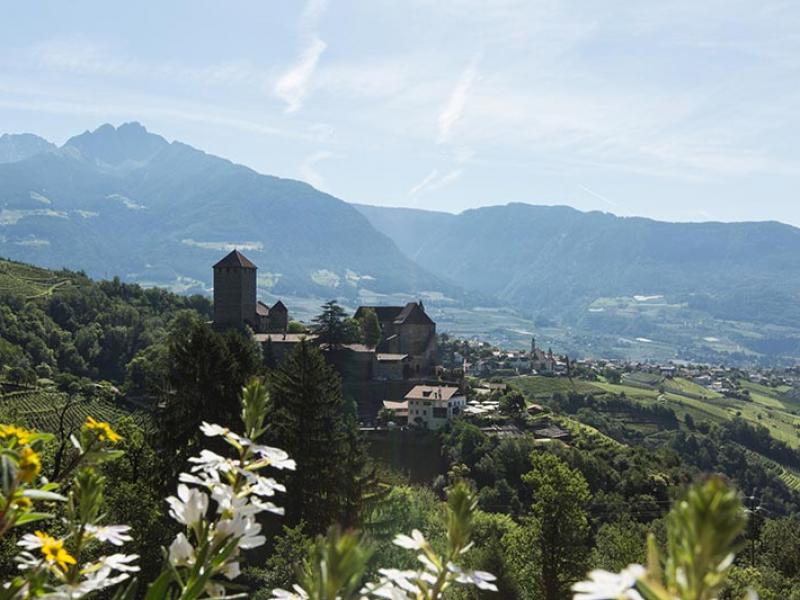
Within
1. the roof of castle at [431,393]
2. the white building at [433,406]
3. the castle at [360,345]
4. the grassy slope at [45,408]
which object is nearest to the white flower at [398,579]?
the grassy slope at [45,408]

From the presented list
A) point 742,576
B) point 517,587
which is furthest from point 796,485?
point 517,587

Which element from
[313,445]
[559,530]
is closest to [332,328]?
[313,445]

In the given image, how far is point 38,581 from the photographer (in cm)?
190

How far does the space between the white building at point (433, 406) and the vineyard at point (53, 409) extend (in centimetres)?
2225

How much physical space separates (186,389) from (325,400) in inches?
241

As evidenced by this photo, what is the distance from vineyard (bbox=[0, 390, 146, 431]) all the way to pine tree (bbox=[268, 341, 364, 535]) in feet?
56.3

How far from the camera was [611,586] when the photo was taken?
50.4 inches

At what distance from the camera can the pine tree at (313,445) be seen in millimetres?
29953

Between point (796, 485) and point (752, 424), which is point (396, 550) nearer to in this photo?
point (796, 485)

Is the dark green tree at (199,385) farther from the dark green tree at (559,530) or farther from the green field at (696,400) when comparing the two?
the green field at (696,400)

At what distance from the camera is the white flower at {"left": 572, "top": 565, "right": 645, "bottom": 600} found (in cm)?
125

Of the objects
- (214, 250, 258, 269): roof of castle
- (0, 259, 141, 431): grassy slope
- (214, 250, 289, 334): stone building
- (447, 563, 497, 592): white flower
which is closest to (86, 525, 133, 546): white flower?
(447, 563, 497, 592): white flower

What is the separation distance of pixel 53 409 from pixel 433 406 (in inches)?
1140

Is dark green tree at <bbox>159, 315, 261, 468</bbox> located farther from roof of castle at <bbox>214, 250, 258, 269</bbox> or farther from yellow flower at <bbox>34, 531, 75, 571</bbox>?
roof of castle at <bbox>214, 250, 258, 269</bbox>
